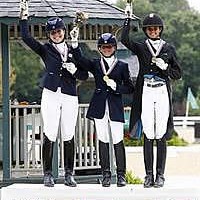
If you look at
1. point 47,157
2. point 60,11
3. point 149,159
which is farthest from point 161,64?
point 60,11

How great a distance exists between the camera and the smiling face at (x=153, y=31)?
701cm

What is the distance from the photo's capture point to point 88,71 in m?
7.18

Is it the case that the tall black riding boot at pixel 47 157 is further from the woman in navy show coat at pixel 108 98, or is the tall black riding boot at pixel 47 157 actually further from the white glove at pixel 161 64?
the white glove at pixel 161 64

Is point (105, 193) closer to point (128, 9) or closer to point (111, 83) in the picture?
point (111, 83)

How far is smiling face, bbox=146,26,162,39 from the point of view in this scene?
7012 mm

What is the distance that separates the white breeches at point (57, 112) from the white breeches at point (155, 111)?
0.78 meters

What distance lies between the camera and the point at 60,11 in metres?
9.59

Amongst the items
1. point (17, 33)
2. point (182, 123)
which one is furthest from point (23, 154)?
point (182, 123)

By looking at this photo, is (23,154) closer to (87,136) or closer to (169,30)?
(87,136)

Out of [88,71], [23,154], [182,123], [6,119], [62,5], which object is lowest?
[182,123]

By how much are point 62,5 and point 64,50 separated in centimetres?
306

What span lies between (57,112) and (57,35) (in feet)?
2.78

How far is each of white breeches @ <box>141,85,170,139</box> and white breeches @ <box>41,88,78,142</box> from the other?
0.78m

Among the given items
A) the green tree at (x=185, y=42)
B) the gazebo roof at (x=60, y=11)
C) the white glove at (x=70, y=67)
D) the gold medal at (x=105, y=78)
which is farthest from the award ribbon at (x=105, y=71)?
the green tree at (x=185, y=42)
